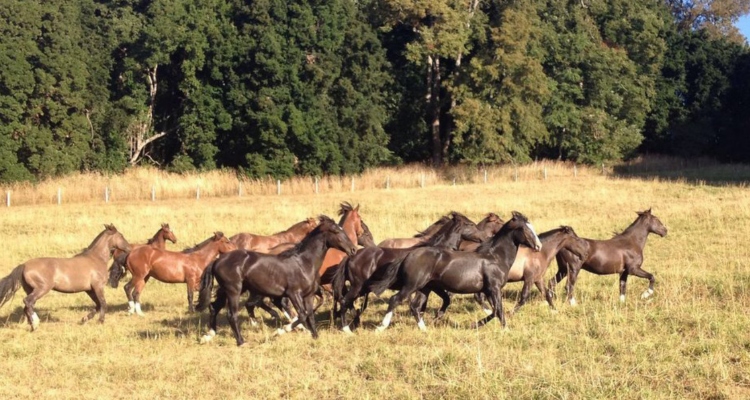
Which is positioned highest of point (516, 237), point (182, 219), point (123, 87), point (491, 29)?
point (491, 29)

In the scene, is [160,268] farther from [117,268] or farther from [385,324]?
[385,324]

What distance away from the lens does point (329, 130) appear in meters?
44.2

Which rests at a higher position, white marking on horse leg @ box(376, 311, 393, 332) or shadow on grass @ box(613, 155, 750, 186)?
white marking on horse leg @ box(376, 311, 393, 332)

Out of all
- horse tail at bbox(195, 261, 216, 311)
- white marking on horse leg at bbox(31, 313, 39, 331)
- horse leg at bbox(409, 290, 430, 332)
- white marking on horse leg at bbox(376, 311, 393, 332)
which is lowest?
white marking on horse leg at bbox(31, 313, 39, 331)

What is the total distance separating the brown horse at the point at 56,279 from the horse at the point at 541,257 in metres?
6.24

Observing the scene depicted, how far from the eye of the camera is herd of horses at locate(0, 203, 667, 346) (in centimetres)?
1148

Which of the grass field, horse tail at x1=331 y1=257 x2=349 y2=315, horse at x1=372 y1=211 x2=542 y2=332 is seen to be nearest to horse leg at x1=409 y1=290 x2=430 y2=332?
horse at x1=372 y1=211 x2=542 y2=332

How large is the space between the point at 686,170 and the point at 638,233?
1379 inches

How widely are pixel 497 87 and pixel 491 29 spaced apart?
324 cm

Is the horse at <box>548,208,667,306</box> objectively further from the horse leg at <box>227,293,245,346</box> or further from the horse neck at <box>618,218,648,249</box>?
the horse leg at <box>227,293,245,346</box>

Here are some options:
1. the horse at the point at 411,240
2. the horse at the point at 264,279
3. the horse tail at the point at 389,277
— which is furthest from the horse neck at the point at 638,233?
the horse at the point at 264,279

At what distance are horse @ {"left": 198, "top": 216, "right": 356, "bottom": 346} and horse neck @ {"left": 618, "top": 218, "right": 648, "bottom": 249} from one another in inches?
247

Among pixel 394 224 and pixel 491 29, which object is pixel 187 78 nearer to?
pixel 491 29

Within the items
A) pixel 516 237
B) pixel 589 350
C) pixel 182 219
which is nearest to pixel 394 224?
pixel 182 219
